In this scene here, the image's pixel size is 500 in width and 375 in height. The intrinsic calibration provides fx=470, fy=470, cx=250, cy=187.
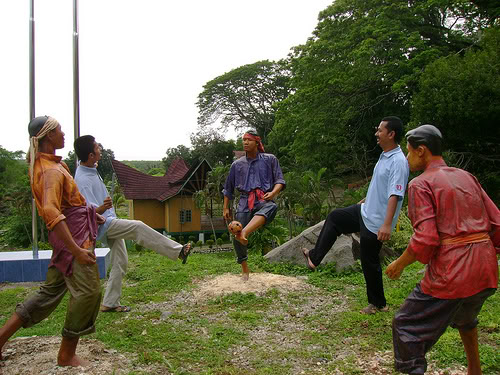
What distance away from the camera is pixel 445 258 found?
278 centimetres

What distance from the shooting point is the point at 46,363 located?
3.55 meters

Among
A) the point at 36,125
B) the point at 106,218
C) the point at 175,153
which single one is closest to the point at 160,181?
the point at 175,153

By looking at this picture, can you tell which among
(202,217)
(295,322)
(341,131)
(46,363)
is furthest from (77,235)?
(202,217)

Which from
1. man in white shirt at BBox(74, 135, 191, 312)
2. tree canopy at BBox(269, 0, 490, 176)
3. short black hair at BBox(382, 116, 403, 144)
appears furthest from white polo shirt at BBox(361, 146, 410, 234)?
tree canopy at BBox(269, 0, 490, 176)

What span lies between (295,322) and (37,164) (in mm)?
2790

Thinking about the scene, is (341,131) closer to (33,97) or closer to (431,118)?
(431,118)

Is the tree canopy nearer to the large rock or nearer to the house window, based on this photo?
the house window

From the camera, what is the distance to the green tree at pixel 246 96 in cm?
3569

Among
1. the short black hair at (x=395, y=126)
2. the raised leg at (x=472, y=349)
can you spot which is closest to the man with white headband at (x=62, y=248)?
the raised leg at (x=472, y=349)

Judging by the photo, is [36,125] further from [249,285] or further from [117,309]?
[249,285]

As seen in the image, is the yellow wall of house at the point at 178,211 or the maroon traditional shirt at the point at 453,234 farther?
the yellow wall of house at the point at 178,211

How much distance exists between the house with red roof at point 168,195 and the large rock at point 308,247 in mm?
14094

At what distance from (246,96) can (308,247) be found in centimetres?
3001

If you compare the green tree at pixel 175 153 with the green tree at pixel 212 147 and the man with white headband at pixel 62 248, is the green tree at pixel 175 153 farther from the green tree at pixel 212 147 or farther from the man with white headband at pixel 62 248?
the man with white headband at pixel 62 248
